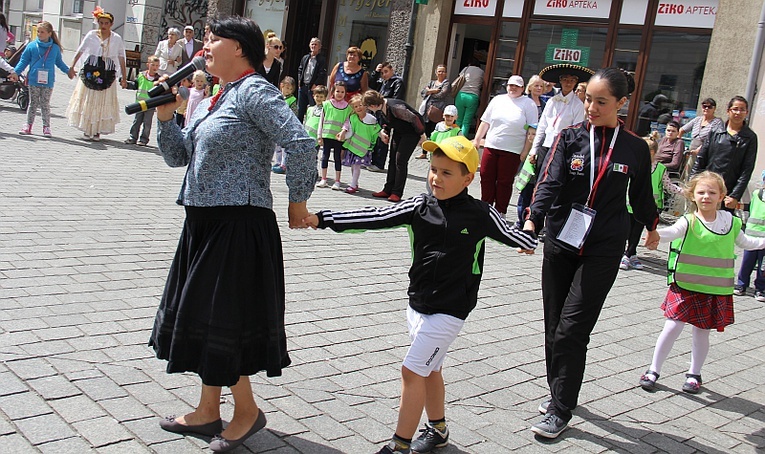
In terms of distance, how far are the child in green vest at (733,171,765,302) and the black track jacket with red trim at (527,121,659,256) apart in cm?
423

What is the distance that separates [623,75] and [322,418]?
7.92 feet

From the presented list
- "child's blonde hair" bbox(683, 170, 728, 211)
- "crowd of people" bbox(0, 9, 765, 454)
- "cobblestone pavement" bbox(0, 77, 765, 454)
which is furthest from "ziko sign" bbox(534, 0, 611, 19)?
"crowd of people" bbox(0, 9, 765, 454)

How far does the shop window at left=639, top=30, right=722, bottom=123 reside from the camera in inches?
522

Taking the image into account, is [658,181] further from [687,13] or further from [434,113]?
[434,113]

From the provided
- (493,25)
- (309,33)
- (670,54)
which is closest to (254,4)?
(309,33)

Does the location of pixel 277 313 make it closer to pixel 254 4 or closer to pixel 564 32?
pixel 564 32

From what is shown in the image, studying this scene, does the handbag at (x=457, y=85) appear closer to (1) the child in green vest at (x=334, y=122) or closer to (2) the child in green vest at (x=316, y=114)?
(2) the child in green vest at (x=316, y=114)

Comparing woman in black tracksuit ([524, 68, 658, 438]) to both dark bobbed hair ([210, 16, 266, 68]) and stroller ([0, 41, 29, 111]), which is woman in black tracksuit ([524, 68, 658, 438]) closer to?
dark bobbed hair ([210, 16, 266, 68])

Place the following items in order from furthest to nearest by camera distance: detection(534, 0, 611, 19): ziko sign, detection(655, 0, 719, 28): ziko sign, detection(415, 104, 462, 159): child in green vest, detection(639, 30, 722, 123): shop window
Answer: detection(534, 0, 611, 19): ziko sign, detection(639, 30, 722, 123): shop window, detection(655, 0, 719, 28): ziko sign, detection(415, 104, 462, 159): child in green vest

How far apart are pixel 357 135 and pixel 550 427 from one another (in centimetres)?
814

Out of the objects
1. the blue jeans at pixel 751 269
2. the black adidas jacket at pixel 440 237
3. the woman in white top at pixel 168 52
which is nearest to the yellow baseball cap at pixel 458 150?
the black adidas jacket at pixel 440 237

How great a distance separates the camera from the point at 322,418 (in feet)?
13.6

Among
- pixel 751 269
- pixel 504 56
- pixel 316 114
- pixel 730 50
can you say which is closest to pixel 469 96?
pixel 504 56

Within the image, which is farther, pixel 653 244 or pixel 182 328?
pixel 653 244
